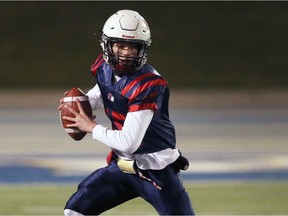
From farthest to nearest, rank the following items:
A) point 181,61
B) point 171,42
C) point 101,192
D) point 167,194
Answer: point 171,42 → point 181,61 → point 101,192 → point 167,194

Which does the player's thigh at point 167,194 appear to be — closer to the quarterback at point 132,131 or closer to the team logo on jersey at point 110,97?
the quarterback at point 132,131

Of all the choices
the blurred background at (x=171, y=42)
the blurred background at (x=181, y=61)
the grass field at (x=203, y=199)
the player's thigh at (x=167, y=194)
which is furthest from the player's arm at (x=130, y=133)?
the blurred background at (x=171, y=42)

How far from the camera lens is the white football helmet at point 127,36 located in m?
4.66

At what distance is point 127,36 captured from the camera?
4.65 m

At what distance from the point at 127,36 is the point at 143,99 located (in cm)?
35

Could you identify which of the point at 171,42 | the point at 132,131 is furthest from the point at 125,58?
the point at 171,42

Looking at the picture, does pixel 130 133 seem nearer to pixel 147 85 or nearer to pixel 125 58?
pixel 147 85

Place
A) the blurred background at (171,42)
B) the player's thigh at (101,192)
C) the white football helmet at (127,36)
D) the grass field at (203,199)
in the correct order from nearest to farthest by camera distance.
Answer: the white football helmet at (127,36) < the player's thigh at (101,192) < the grass field at (203,199) < the blurred background at (171,42)

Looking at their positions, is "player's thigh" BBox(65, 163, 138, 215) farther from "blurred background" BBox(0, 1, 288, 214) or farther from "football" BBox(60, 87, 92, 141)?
"blurred background" BBox(0, 1, 288, 214)

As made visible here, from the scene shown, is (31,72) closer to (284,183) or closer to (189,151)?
(189,151)

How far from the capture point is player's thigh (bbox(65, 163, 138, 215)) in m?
4.84

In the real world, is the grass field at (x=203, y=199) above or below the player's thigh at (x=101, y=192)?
below

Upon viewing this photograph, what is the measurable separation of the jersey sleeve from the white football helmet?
0.44 ft

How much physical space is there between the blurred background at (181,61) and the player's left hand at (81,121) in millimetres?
6307
